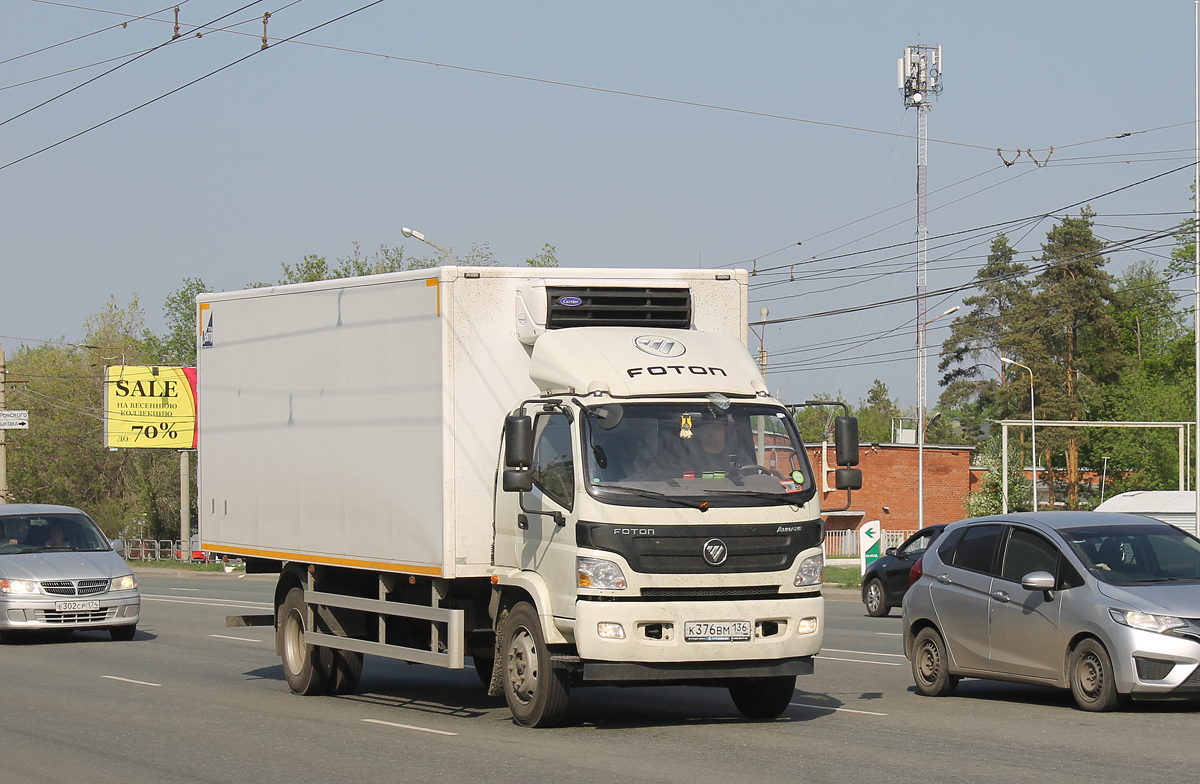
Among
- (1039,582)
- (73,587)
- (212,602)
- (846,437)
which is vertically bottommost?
(212,602)

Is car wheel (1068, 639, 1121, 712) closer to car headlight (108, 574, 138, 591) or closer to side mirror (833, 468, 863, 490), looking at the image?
side mirror (833, 468, 863, 490)

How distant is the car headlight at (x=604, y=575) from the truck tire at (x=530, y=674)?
69 cm

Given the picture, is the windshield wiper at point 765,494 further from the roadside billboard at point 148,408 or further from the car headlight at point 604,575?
the roadside billboard at point 148,408

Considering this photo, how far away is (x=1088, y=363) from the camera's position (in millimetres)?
96312

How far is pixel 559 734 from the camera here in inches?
427

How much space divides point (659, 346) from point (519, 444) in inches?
60.9

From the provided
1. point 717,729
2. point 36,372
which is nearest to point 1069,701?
point 717,729

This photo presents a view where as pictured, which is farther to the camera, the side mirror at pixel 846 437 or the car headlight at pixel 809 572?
the side mirror at pixel 846 437

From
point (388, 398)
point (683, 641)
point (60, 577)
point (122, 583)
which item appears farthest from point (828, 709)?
point (60, 577)

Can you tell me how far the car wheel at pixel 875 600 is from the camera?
25.7m

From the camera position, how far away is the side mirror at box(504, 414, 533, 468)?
35.5ft

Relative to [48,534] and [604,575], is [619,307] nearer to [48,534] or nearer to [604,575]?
[604,575]

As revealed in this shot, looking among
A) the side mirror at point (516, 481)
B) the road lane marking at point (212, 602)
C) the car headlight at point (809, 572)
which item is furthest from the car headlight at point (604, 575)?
the road lane marking at point (212, 602)

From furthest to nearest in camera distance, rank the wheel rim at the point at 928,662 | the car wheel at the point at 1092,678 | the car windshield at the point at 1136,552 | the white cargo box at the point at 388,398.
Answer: the wheel rim at the point at 928,662
the car windshield at the point at 1136,552
the white cargo box at the point at 388,398
the car wheel at the point at 1092,678
